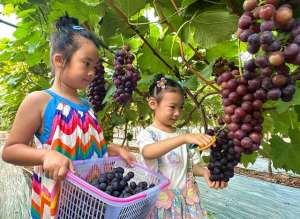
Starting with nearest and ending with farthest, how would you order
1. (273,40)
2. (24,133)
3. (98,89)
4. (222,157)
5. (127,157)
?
(273,40) < (222,157) < (24,133) < (127,157) < (98,89)

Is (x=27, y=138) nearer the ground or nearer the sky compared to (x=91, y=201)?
nearer the sky

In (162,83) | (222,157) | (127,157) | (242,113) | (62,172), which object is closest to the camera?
(242,113)

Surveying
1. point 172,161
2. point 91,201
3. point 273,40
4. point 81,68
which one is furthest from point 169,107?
point 273,40

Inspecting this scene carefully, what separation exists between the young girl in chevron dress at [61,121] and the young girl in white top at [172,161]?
30cm

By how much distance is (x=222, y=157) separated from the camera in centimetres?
107

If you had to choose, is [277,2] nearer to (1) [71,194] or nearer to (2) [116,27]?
(1) [71,194]

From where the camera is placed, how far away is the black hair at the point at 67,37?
1.33 metres

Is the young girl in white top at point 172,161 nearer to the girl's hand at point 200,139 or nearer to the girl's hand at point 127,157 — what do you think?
the girl's hand at point 127,157

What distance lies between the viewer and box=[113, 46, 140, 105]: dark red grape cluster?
4.60ft

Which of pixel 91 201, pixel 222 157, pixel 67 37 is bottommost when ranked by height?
pixel 91 201

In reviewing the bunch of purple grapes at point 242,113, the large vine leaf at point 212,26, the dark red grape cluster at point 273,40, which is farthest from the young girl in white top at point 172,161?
the dark red grape cluster at point 273,40

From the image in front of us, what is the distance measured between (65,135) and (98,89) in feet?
1.91

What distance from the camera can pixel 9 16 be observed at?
8.80ft

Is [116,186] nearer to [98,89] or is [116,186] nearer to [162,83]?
[162,83]
